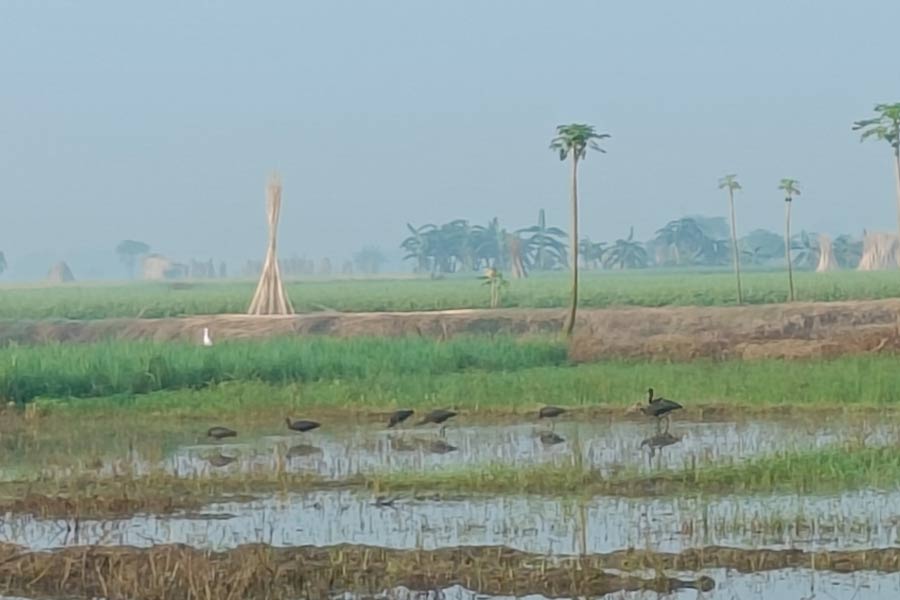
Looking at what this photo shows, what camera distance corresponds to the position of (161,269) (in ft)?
325

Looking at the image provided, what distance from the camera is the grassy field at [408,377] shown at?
15.3 meters

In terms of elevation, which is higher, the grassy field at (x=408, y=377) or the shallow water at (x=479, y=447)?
the grassy field at (x=408, y=377)

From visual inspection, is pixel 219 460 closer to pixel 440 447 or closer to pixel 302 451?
pixel 302 451

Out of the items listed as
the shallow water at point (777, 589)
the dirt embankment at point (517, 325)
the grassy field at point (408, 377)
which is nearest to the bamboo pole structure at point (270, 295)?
the dirt embankment at point (517, 325)

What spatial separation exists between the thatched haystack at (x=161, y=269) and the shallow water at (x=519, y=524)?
9043 centimetres

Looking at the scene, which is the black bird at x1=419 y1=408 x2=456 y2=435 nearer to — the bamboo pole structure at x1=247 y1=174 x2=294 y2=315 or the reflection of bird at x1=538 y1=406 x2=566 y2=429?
the reflection of bird at x1=538 y1=406 x2=566 y2=429

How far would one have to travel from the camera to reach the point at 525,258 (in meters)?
82.4

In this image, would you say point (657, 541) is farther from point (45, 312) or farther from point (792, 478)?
point (45, 312)

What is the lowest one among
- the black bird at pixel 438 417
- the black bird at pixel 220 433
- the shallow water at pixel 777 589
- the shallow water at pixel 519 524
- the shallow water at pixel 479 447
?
the shallow water at pixel 777 589

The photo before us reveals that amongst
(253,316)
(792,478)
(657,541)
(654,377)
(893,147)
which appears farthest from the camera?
(893,147)

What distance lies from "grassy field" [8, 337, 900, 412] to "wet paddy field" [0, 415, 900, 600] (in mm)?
1742

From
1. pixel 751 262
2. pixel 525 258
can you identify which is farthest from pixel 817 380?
pixel 751 262

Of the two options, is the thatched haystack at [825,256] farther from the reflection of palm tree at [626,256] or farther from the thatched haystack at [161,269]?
the thatched haystack at [161,269]

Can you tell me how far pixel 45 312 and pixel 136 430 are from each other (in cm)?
2796
